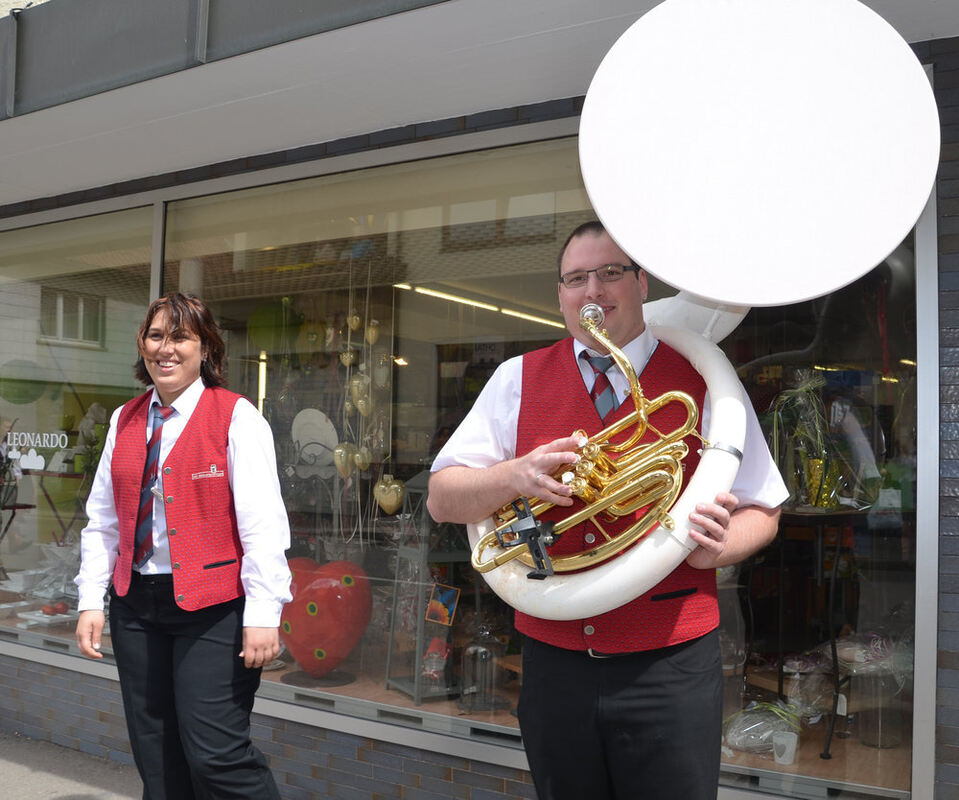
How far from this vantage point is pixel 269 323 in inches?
156

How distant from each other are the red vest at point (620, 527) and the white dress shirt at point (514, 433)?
0.08 ft

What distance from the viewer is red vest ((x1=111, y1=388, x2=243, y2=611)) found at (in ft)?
7.30

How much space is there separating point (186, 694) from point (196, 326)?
94cm

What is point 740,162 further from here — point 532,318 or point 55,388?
point 55,388

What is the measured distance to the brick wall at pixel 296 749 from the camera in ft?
10.1

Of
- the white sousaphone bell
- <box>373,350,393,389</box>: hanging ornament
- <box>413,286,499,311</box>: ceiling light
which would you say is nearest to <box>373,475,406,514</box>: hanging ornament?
<box>373,350,393,389</box>: hanging ornament

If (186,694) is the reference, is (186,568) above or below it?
above

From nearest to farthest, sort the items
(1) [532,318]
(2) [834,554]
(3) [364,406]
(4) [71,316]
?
1. (2) [834,554]
2. (1) [532,318]
3. (3) [364,406]
4. (4) [71,316]

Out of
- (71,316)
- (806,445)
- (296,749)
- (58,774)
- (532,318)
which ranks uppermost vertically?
(71,316)

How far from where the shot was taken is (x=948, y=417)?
8.16 ft

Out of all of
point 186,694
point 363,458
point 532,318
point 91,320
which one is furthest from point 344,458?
point 91,320

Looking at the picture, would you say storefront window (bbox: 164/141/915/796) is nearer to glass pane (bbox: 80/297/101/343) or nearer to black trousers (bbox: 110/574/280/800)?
glass pane (bbox: 80/297/101/343)

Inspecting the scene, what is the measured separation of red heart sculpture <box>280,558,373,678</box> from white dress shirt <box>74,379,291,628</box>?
4.04ft

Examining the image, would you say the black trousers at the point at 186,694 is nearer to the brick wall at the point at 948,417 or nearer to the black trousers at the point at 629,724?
the black trousers at the point at 629,724
